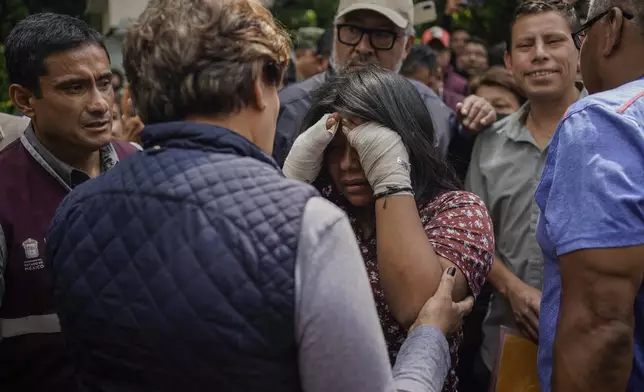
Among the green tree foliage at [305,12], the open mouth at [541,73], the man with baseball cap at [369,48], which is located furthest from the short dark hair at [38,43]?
the green tree foliage at [305,12]

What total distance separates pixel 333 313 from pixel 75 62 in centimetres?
156

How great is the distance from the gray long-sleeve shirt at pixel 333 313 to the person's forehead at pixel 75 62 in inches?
55.5

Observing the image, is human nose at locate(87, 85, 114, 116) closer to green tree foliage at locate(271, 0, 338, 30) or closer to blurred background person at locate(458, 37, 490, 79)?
blurred background person at locate(458, 37, 490, 79)

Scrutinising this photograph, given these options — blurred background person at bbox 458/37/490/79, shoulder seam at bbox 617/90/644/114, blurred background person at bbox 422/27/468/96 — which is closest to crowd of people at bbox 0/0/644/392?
shoulder seam at bbox 617/90/644/114

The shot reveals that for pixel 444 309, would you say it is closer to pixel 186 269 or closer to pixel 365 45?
pixel 186 269

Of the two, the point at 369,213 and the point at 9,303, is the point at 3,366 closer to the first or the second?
the point at 9,303

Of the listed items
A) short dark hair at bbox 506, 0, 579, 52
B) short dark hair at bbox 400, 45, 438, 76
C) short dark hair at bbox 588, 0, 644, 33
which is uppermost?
short dark hair at bbox 588, 0, 644, 33

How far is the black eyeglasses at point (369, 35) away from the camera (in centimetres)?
349

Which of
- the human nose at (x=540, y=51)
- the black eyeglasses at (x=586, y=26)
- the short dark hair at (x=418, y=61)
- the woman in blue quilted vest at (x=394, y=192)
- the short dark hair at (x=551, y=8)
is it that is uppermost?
the black eyeglasses at (x=586, y=26)

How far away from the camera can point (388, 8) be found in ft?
11.4

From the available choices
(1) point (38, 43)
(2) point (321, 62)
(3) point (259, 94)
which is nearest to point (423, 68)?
(2) point (321, 62)

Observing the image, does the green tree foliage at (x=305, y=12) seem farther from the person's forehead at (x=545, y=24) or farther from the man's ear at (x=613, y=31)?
the man's ear at (x=613, y=31)

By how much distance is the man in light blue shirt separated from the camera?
5.07 ft

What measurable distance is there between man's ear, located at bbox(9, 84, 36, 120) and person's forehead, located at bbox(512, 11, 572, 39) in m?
2.01
